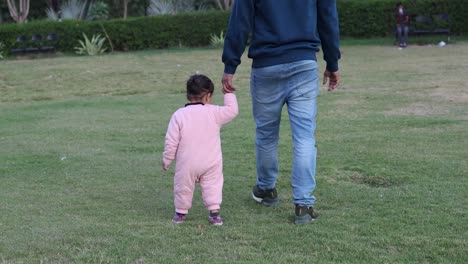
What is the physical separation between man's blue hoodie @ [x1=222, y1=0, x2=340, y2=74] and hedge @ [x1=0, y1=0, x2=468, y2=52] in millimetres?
21108

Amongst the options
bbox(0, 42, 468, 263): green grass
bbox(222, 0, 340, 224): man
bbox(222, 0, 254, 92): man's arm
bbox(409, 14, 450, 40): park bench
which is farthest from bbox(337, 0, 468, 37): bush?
bbox(222, 0, 254, 92): man's arm

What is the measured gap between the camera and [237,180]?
557 centimetres

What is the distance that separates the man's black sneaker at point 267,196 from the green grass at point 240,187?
10 centimetres

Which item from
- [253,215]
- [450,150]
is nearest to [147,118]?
[450,150]

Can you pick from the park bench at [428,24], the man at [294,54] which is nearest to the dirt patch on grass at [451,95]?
the man at [294,54]

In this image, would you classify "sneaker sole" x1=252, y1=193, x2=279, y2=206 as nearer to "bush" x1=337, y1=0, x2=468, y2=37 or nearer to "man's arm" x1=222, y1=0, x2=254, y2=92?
"man's arm" x1=222, y1=0, x2=254, y2=92

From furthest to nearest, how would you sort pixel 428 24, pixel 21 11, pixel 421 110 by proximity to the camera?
pixel 21 11
pixel 428 24
pixel 421 110

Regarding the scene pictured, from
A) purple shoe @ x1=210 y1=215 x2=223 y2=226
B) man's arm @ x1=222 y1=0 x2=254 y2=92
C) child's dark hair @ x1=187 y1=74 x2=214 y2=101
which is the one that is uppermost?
man's arm @ x1=222 y1=0 x2=254 y2=92

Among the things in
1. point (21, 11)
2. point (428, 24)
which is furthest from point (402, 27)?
point (21, 11)

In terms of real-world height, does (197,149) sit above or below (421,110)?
above

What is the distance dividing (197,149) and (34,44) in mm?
21251

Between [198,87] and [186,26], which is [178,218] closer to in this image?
[198,87]

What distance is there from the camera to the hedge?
2445cm

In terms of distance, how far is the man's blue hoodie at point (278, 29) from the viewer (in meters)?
4.27
